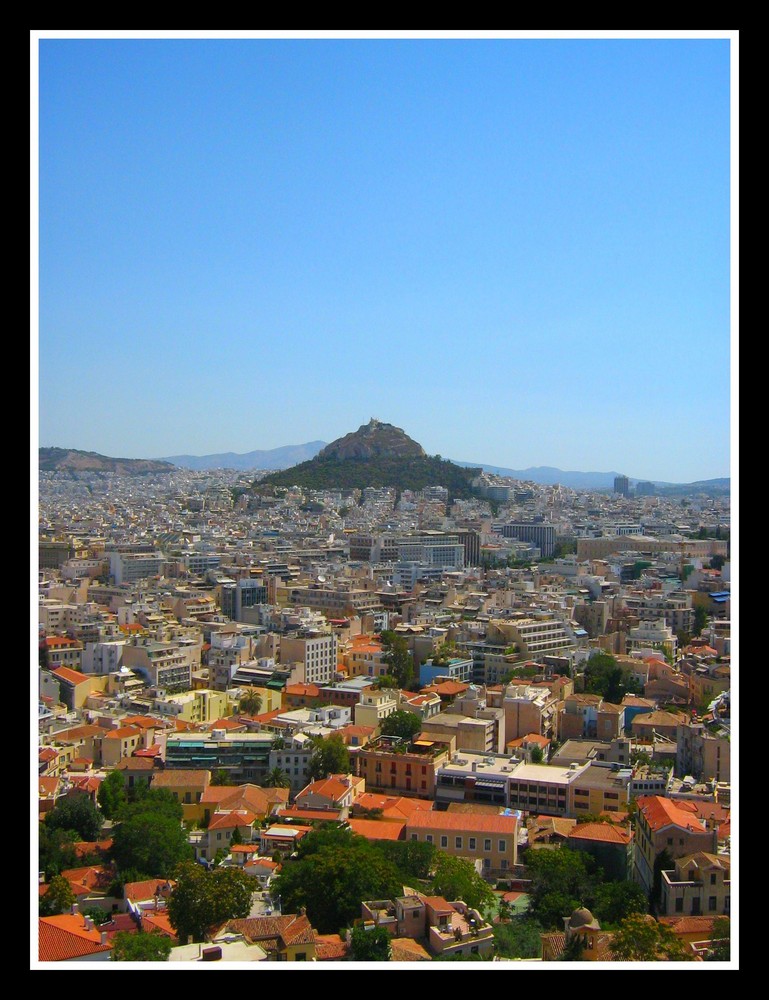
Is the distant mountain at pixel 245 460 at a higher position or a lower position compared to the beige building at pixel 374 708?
higher

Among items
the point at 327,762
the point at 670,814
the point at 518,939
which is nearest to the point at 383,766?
the point at 327,762

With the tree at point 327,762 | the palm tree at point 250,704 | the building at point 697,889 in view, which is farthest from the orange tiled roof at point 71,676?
the building at point 697,889

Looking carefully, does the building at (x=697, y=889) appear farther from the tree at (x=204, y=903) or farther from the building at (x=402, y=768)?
the building at (x=402, y=768)

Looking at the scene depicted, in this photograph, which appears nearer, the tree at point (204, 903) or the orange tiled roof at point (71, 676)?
the tree at point (204, 903)

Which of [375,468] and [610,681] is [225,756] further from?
[375,468]

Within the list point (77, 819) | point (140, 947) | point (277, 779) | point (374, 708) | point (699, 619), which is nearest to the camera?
point (140, 947)

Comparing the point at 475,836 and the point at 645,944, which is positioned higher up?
the point at 645,944

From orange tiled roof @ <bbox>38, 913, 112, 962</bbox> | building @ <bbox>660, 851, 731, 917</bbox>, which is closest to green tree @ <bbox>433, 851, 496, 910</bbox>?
building @ <bbox>660, 851, 731, 917</bbox>
